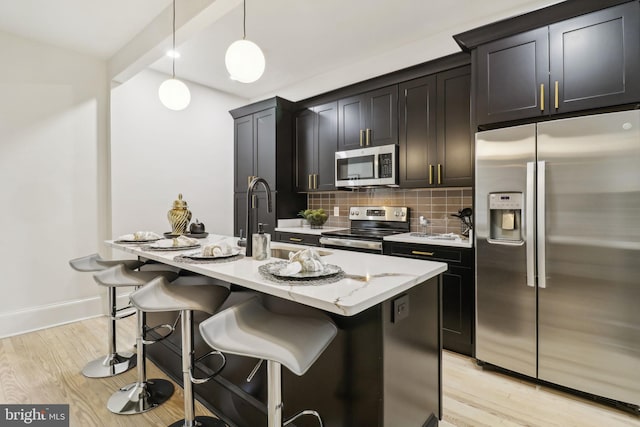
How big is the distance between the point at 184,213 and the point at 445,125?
2397 mm

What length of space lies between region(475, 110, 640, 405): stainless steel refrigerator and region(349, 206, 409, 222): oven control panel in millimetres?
1141

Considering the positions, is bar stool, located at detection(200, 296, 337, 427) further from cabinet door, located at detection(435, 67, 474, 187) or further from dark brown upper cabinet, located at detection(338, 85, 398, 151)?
dark brown upper cabinet, located at detection(338, 85, 398, 151)

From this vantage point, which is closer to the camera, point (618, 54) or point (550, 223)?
point (618, 54)

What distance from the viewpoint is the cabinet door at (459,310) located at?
99.3 inches

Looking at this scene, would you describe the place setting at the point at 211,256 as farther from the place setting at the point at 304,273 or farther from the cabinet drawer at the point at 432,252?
the cabinet drawer at the point at 432,252

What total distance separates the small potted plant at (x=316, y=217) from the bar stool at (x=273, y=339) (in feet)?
9.08

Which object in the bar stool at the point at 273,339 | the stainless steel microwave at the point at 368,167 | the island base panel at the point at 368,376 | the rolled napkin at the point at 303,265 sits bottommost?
the island base panel at the point at 368,376

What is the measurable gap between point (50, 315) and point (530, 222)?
440 cm

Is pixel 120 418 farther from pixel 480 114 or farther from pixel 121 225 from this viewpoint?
pixel 480 114

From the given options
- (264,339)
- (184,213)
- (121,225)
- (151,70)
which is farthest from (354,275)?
(151,70)

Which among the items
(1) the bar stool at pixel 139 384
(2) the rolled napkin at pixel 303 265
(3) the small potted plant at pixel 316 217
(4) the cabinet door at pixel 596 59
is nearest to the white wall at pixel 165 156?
(3) the small potted plant at pixel 316 217

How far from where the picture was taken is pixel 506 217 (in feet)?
7.38

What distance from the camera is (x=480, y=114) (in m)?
2.42

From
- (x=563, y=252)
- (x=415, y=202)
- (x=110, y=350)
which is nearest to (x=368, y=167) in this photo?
(x=415, y=202)
